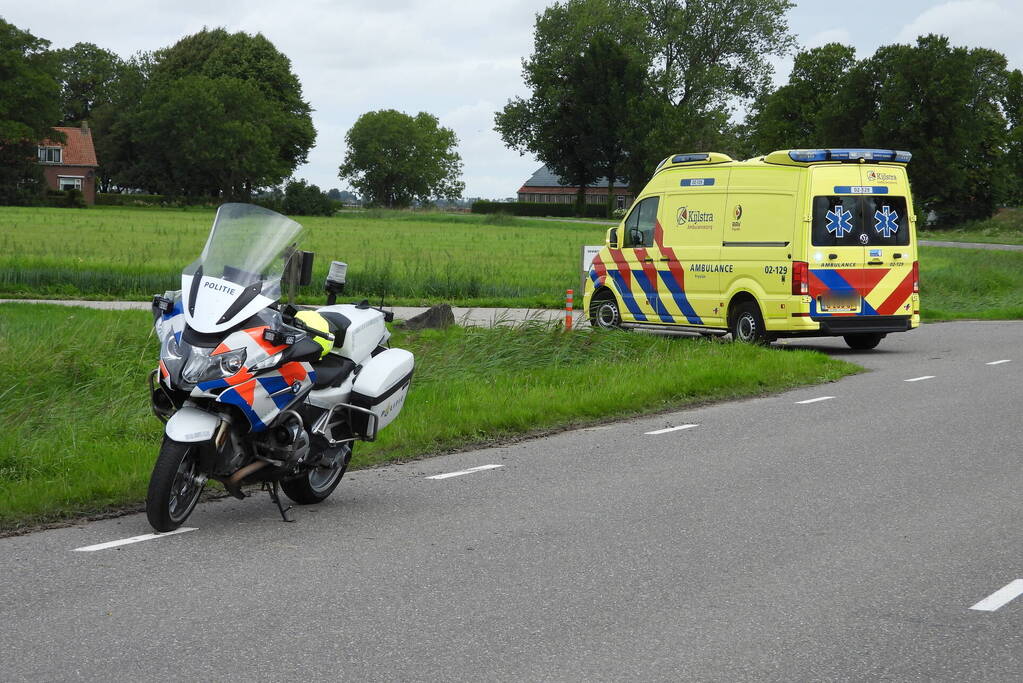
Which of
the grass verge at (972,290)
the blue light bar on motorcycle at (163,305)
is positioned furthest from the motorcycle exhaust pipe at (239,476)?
the grass verge at (972,290)

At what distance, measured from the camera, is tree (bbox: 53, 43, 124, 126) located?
11956 cm

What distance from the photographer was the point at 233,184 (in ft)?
314

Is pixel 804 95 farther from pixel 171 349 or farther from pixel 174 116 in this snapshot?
pixel 171 349

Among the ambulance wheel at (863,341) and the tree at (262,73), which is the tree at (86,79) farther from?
the ambulance wheel at (863,341)

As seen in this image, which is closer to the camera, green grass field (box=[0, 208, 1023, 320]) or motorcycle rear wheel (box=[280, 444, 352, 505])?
motorcycle rear wheel (box=[280, 444, 352, 505])

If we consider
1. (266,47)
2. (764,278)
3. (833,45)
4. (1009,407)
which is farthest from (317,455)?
(266,47)

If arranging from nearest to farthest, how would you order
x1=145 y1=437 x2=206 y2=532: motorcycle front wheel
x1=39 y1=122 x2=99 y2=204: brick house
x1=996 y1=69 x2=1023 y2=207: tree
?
x1=145 y1=437 x2=206 y2=532: motorcycle front wheel → x1=996 y1=69 x2=1023 y2=207: tree → x1=39 y1=122 x2=99 y2=204: brick house

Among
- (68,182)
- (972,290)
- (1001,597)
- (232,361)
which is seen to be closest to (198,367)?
(232,361)

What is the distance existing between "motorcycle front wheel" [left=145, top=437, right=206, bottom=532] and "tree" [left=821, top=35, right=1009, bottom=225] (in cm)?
7555

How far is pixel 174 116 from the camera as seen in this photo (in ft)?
302

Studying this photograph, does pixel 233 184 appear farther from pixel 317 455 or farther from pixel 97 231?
pixel 317 455

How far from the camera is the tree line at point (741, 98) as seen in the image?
78000mm

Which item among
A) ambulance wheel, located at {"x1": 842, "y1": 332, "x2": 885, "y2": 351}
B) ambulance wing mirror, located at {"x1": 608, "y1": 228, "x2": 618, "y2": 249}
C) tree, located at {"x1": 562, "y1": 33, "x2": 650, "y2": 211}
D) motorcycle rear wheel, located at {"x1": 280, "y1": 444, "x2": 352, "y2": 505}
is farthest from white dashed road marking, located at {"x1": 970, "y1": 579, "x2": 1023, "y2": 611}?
tree, located at {"x1": 562, "y1": 33, "x2": 650, "y2": 211}

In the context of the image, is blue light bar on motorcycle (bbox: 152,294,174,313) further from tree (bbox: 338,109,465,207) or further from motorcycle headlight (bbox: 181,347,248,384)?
tree (bbox: 338,109,465,207)
